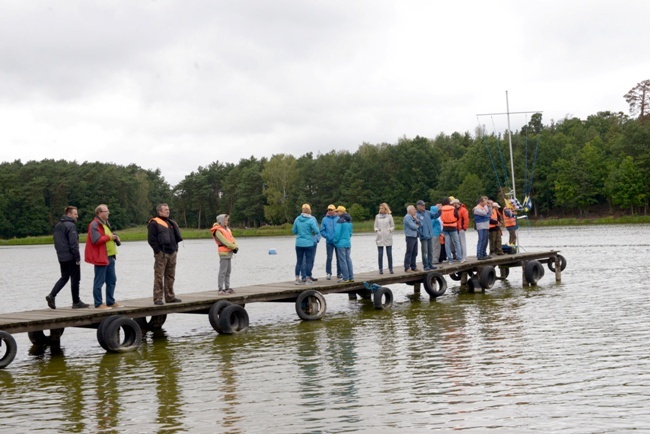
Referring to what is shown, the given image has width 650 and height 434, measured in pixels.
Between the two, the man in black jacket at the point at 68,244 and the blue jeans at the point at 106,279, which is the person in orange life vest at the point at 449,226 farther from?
the man in black jacket at the point at 68,244

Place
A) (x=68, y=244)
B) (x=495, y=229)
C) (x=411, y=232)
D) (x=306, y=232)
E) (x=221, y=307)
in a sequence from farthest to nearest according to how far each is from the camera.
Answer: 1. (x=495, y=229)
2. (x=411, y=232)
3. (x=306, y=232)
4. (x=221, y=307)
5. (x=68, y=244)

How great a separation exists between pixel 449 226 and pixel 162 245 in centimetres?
1030

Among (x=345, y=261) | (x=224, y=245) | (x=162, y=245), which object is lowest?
(x=345, y=261)

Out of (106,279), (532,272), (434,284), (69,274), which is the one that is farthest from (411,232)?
(69,274)

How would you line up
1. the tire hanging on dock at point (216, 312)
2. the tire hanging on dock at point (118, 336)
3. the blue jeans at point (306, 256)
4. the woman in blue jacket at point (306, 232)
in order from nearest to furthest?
the tire hanging on dock at point (118, 336) → the tire hanging on dock at point (216, 312) → the woman in blue jacket at point (306, 232) → the blue jeans at point (306, 256)

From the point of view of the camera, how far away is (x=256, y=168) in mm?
127375

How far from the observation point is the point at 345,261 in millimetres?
20109

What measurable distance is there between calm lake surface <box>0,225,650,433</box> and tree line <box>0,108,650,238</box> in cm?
7485

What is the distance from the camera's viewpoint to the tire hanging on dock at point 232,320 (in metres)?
17.1

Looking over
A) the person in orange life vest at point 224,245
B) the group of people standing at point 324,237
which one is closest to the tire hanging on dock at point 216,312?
the person in orange life vest at point 224,245

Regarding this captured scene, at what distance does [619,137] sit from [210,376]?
8982 centimetres

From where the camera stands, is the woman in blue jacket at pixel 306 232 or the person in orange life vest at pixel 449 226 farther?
the person in orange life vest at pixel 449 226

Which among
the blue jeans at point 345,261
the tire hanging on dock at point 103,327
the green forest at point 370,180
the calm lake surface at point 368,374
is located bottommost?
the calm lake surface at point 368,374

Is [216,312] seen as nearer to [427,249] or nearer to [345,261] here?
[345,261]
